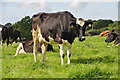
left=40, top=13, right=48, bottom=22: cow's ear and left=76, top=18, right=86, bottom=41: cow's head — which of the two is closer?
left=76, top=18, right=86, bottom=41: cow's head

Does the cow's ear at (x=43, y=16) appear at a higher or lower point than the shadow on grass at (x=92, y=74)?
higher

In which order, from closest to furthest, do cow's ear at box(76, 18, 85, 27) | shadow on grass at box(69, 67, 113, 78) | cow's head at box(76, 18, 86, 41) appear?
1. shadow on grass at box(69, 67, 113, 78)
2. cow's head at box(76, 18, 86, 41)
3. cow's ear at box(76, 18, 85, 27)

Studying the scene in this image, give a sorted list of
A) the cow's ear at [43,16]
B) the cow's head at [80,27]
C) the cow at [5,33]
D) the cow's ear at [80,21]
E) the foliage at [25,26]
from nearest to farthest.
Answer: the cow's head at [80,27]
the cow's ear at [80,21]
the cow's ear at [43,16]
the cow at [5,33]
the foliage at [25,26]

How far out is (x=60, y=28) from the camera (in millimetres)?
12297

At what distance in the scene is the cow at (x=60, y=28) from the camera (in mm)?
12062

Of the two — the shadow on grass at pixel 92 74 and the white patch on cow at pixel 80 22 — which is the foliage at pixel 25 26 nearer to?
the white patch on cow at pixel 80 22

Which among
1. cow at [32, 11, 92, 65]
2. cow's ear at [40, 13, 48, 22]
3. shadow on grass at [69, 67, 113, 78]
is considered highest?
cow's ear at [40, 13, 48, 22]

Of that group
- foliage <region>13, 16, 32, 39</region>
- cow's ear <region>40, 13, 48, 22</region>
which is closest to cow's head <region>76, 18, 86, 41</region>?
cow's ear <region>40, 13, 48, 22</region>

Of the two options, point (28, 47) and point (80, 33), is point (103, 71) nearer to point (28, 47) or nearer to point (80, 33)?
point (80, 33)

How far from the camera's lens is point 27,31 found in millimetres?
63188

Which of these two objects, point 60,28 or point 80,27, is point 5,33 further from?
point 80,27

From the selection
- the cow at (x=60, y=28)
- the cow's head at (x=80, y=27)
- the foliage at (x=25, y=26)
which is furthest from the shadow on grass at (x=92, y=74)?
the foliage at (x=25, y=26)

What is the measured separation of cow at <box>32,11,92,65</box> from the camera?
12.1m

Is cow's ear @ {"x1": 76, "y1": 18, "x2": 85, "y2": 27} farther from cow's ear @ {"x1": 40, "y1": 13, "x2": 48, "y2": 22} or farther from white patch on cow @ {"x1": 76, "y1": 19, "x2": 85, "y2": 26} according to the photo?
cow's ear @ {"x1": 40, "y1": 13, "x2": 48, "y2": 22}
